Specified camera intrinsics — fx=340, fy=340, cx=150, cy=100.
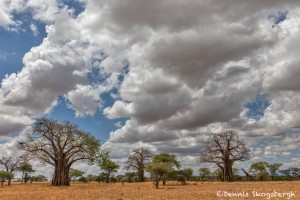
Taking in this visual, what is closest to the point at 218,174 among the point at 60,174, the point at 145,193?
the point at 60,174

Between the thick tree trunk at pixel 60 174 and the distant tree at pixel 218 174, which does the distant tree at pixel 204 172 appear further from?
the thick tree trunk at pixel 60 174

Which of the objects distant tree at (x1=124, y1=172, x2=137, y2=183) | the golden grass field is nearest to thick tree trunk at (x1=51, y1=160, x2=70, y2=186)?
the golden grass field

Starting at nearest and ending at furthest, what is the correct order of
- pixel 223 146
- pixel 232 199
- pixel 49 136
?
pixel 232 199 → pixel 49 136 → pixel 223 146

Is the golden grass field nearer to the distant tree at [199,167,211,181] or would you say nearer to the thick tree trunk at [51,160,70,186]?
the thick tree trunk at [51,160,70,186]

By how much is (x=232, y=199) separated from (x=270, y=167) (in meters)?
90.9

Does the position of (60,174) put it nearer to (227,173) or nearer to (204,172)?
(227,173)

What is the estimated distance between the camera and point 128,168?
313 feet

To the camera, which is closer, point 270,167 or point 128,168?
point 128,168

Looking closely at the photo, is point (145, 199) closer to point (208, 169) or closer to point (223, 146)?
point (223, 146)

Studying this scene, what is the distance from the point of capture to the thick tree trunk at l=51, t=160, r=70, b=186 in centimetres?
6231

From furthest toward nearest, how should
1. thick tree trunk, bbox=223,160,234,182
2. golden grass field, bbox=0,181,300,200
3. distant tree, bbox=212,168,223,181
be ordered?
1. distant tree, bbox=212,168,223,181
2. thick tree trunk, bbox=223,160,234,182
3. golden grass field, bbox=0,181,300,200

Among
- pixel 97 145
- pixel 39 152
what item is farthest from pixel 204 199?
pixel 39 152

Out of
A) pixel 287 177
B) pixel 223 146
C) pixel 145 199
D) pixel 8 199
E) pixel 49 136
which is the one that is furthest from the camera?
pixel 287 177

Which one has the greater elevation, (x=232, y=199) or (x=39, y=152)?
(x=39, y=152)
